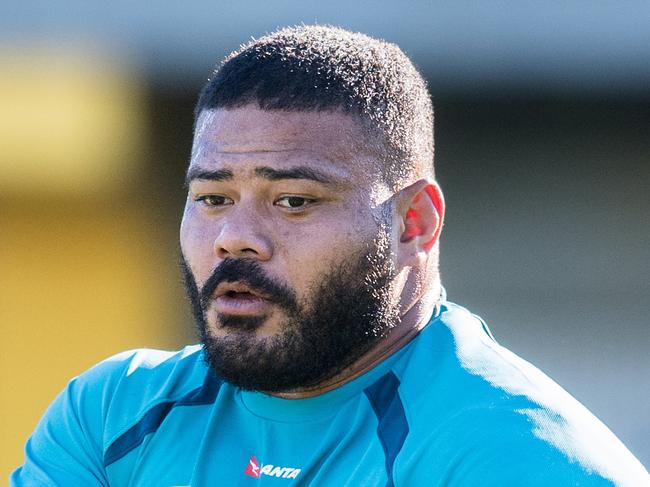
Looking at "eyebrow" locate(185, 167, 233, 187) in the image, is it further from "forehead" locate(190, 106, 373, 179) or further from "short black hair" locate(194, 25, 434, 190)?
"short black hair" locate(194, 25, 434, 190)

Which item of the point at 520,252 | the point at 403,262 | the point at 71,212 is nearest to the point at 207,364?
the point at 403,262

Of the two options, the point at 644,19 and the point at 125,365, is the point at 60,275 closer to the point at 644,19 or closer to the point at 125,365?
the point at 644,19

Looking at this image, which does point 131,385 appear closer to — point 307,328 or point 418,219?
point 307,328

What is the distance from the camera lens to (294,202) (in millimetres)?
3145

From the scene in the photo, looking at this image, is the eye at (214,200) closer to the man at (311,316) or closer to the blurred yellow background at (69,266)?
the man at (311,316)

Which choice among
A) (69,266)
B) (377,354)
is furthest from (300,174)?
(69,266)

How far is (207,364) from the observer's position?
3334 mm

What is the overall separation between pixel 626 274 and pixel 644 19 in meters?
2.22

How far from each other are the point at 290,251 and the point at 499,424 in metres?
0.69

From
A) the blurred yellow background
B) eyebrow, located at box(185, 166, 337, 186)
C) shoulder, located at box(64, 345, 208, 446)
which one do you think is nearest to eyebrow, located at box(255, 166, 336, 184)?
eyebrow, located at box(185, 166, 337, 186)

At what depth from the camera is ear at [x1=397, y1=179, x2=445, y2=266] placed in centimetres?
334

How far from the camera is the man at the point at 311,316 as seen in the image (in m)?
3.02

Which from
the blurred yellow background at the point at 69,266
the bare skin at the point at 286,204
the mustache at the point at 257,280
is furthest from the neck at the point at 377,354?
the blurred yellow background at the point at 69,266

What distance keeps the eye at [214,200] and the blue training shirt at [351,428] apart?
50 centimetres
